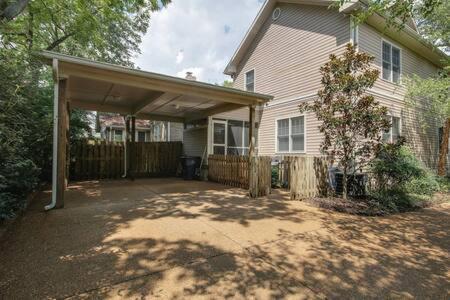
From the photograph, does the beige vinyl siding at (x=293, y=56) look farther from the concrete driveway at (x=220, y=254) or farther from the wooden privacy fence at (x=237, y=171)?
the concrete driveway at (x=220, y=254)

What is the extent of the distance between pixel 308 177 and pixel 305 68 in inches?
191

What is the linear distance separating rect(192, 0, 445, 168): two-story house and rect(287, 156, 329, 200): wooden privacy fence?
1.97 m

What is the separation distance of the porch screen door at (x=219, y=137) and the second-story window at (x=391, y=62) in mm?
6672

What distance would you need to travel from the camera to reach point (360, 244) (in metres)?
3.54

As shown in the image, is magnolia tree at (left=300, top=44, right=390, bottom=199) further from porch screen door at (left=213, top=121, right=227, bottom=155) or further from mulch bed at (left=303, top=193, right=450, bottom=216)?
porch screen door at (left=213, top=121, right=227, bottom=155)

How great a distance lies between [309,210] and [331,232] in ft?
4.79

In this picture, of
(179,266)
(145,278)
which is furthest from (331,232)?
(145,278)

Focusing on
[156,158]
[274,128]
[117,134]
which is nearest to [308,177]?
[274,128]

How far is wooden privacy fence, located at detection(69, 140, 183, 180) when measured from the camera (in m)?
9.80

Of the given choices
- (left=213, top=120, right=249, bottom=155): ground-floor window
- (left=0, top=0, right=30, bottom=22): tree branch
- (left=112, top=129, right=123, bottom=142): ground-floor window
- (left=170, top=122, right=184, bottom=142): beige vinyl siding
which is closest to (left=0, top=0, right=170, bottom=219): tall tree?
(left=0, top=0, right=30, bottom=22): tree branch

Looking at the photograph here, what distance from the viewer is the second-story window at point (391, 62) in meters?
9.10

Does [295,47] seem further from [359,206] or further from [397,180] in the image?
[359,206]

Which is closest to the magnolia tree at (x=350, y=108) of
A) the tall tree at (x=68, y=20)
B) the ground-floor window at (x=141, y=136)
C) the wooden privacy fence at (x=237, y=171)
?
the wooden privacy fence at (x=237, y=171)

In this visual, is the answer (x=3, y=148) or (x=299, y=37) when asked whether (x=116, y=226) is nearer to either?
(x=3, y=148)
